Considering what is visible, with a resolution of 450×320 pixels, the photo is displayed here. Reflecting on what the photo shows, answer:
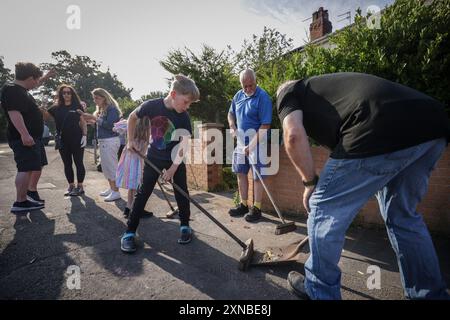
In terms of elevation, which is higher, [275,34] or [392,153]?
[275,34]

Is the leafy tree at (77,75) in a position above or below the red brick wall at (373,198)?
above

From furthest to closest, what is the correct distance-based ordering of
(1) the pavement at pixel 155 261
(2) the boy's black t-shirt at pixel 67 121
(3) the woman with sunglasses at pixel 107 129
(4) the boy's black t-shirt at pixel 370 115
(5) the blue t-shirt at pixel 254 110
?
(2) the boy's black t-shirt at pixel 67 121, (3) the woman with sunglasses at pixel 107 129, (5) the blue t-shirt at pixel 254 110, (1) the pavement at pixel 155 261, (4) the boy's black t-shirt at pixel 370 115

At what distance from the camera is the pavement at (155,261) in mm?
2082

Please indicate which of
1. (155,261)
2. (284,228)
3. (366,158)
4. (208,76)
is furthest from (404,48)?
(208,76)

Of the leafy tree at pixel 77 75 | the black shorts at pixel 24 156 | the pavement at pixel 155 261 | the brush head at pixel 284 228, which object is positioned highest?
the leafy tree at pixel 77 75

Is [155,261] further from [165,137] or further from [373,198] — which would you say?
[373,198]

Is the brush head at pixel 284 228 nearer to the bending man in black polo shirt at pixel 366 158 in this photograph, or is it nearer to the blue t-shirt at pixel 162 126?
the bending man in black polo shirt at pixel 366 158

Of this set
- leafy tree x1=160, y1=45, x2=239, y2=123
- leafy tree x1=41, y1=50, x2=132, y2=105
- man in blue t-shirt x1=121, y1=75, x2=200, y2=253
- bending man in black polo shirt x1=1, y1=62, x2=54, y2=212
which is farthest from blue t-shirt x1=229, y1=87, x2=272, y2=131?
leafy tree x1=41, y1=50, x2=132, y2=105

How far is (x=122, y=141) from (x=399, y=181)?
563 cm

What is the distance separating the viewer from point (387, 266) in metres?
2.46

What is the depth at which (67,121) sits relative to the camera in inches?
194

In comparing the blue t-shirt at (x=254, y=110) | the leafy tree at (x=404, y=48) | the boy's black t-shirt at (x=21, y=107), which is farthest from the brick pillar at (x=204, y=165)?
the boy's black t-shirt at (x=21, y=107)
